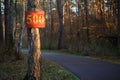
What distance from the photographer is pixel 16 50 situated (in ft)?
73.9

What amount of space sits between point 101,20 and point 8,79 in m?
24.5

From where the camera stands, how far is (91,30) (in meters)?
37.6

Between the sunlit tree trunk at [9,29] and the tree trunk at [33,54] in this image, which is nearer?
→ the tree trunk at [33,54]

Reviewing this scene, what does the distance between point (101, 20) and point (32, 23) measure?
2665cm

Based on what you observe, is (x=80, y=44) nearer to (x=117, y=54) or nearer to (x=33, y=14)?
(x=117, y=54)

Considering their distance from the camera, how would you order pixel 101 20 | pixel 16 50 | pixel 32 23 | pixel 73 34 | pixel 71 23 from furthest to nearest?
pixel 71 23
pixel 73 34
pixel 101 20
pixel 16 50
pixel 32 23

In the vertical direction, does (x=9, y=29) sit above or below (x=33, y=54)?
above

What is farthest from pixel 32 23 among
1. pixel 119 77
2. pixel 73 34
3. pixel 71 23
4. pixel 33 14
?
pixel 71 23

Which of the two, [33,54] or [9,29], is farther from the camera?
[9,29]

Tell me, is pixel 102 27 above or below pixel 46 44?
above

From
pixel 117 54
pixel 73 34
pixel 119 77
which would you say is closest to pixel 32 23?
pixel 119 77

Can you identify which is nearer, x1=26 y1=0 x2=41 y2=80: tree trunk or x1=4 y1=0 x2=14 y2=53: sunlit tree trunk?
x1=26 y1=0 x2=41 y2=80: tree trunk

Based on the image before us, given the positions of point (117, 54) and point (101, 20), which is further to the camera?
point (101, 20)

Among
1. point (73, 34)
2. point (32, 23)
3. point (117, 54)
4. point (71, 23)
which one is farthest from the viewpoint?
Answer: point (71, 23)
